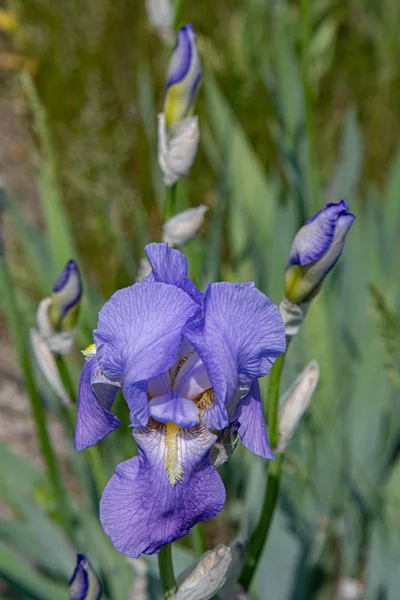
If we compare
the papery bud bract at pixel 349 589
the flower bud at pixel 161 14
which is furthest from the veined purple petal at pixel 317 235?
the papery bud bract at pixel 349 589

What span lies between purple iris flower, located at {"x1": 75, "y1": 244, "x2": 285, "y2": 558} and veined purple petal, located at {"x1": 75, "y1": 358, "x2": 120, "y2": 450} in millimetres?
12

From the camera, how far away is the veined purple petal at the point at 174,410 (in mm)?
610

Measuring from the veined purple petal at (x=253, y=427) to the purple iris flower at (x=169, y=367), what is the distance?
0.12 feet

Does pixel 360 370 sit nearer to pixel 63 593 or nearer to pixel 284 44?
pixel 63 593

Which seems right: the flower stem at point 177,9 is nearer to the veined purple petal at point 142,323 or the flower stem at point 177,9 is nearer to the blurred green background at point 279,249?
the blurred green background at point 279,249

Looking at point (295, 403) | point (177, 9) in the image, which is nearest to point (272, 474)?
point (295, 403)

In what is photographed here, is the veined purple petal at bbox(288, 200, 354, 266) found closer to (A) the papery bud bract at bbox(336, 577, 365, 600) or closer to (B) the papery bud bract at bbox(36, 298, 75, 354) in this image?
(B) the papery bud bract at bbox(36, 298, 75, 354)

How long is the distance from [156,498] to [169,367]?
0.11 m

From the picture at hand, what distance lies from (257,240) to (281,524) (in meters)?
0.79

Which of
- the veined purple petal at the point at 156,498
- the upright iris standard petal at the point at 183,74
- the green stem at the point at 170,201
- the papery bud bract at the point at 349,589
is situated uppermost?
the upright iris standard petal at the point at 183,74

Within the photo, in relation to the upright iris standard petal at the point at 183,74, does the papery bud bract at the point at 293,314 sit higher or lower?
lower

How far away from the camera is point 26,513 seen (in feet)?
4.48

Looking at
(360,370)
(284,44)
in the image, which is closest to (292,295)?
(360,370)

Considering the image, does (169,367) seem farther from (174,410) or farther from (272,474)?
(272,474)
